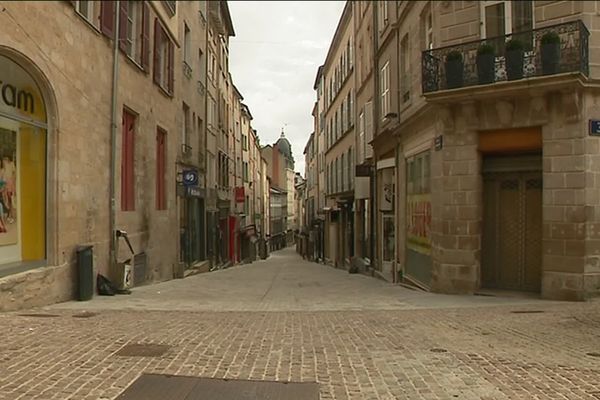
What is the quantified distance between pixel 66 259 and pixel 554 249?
8.23m

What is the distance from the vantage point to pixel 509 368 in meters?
5.12

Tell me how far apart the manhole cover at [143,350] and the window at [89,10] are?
583 centimetres

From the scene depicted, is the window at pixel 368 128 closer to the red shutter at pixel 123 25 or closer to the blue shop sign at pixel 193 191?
the blue shop sign at pixel 193 191

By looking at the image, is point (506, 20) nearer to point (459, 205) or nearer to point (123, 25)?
point (459, 205)

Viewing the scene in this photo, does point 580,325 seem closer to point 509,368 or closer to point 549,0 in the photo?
point 509,368

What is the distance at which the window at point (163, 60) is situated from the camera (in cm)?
1434

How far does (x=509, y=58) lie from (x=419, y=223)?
4.43 m

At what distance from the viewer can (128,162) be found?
12.7 metres

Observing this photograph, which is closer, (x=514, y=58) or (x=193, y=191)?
(x=514, y=58)

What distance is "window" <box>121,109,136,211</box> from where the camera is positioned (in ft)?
40.5

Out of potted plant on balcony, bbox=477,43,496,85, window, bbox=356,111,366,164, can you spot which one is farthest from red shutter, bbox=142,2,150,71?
window, bbox=356,111,366,164

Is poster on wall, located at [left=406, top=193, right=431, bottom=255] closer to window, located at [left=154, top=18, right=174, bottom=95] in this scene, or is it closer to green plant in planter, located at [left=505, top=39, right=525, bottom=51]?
green plant in planter, located at [left=505, top=39, right=525, bottom=51]

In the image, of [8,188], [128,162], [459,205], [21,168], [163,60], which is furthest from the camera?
[163,60]

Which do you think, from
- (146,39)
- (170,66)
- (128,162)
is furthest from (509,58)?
(170,66)
